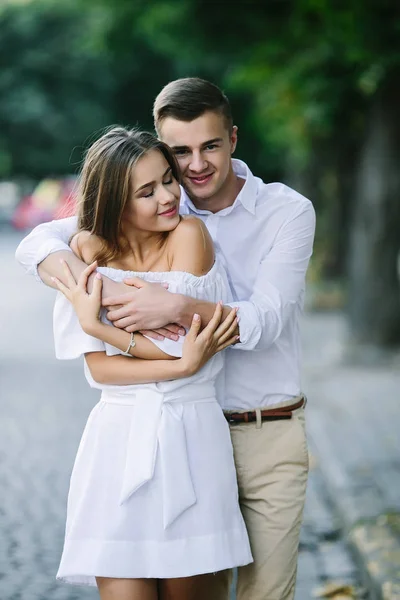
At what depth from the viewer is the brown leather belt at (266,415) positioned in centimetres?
379

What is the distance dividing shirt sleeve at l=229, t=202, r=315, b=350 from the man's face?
291mm

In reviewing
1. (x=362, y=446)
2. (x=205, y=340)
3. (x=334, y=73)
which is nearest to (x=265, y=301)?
(x=205, y=340)

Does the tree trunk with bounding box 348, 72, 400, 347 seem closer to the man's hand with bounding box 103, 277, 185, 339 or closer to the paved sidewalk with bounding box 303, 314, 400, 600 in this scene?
the paved sidewalk with bounding box 303, 314, 400, 600

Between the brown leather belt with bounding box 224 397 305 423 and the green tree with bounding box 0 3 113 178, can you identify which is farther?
the green tree with bounding box 0 3 113 178

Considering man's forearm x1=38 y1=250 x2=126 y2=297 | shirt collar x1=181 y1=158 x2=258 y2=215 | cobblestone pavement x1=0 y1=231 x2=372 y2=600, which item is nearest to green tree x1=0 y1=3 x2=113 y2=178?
cobblestone pavement x1=0 y1=231 x2=372 y2=600

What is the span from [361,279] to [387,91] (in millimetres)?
2264

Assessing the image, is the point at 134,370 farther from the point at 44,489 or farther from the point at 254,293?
the point at 44,489

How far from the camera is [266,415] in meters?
3.82

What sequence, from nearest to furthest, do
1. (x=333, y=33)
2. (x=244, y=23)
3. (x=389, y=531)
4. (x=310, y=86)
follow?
1. (x=389, y=531)
2. (x=333, y=33)
3. (x=310, y=86)
4. (x=244, y=23)

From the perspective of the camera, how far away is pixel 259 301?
3.59 m

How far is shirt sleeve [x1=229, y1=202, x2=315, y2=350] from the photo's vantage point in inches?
139

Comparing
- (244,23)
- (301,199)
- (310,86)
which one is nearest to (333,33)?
(310,86)

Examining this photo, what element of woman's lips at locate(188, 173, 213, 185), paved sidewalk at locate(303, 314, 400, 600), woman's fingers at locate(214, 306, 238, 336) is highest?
woman's lips at locate(188, 173, 213, 185)

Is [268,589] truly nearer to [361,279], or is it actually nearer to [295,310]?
[295,310]
